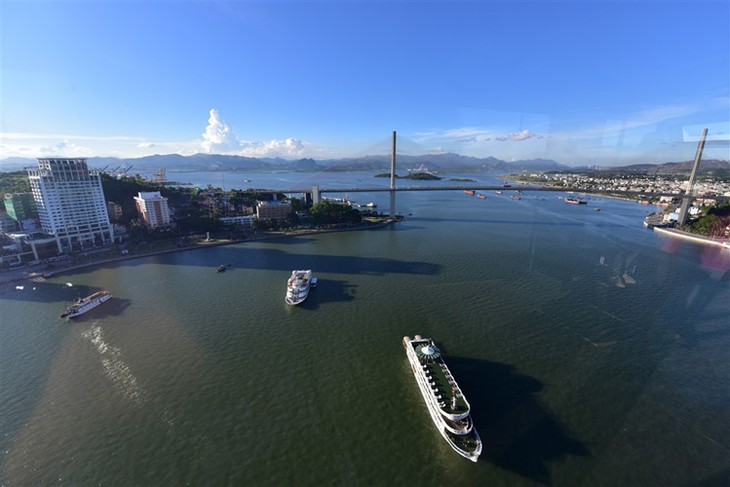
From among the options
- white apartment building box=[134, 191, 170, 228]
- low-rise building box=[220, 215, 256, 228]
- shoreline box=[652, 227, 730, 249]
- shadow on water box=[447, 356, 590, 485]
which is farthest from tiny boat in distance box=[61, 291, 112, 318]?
shoreline box=[652, 227, 730, 249]

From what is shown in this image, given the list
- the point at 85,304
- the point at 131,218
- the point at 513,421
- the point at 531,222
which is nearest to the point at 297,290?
the point at 85,304

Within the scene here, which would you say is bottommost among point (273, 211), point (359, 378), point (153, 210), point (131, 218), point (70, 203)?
point (359, 378)

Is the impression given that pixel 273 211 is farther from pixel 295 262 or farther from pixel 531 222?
pixel 531 222

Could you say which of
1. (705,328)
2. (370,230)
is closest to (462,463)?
(705,328)

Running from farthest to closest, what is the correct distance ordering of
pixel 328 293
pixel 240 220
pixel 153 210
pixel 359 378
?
pixel 240 220, pixel 153 210, pixel 328 293, pixel 359 378

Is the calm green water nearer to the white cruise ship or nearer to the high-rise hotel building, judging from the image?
the white cruise ship

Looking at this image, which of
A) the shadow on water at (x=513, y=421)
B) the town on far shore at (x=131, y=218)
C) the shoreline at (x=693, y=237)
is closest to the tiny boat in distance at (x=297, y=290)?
the shadow on water at (x=513, y=421)
